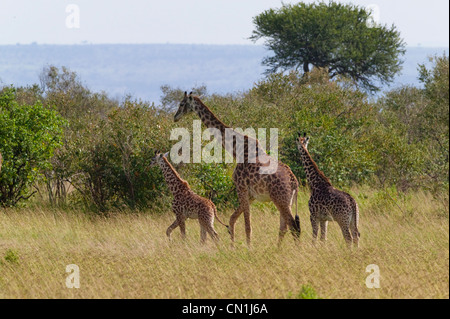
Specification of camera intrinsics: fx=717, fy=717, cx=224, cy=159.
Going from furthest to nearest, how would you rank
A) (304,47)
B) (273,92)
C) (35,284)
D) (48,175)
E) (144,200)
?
(304,47) < (273,92) < (48,175) < (144,200) < (35,284)

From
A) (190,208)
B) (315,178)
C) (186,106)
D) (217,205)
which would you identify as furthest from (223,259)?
(217,205)

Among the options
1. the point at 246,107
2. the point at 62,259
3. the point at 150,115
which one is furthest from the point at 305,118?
the point at 62,259

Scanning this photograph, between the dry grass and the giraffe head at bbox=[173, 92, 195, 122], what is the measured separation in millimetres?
2216

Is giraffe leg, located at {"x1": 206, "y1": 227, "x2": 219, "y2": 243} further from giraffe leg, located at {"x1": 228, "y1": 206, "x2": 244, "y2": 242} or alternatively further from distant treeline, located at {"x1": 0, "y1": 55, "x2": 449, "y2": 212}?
→ distant treeline, located at {"x1": 0, "y1": 55, "x2": 449, "y2": 212}

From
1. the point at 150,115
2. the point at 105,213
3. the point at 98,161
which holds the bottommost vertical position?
the point at 105,213

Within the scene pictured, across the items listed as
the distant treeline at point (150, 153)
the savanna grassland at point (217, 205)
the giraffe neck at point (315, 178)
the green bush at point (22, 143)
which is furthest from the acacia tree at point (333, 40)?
the giraffe neck at point (315, 178)

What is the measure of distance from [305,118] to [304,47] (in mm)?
23815

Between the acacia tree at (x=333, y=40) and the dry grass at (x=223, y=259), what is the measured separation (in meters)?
27.4

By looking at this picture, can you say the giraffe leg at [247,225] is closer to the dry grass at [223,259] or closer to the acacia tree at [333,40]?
the dry grass at [223,259]

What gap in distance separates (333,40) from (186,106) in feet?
95.7

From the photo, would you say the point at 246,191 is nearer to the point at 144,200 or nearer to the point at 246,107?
the point at 144,200

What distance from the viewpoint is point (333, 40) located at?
41188mm

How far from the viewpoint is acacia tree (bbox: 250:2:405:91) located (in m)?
41.3

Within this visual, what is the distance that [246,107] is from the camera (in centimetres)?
1991
